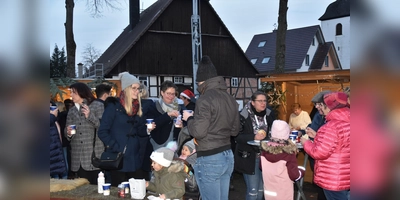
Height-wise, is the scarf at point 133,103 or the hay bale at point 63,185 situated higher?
the scarf at point 133,103

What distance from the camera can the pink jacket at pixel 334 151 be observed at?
10.9ft

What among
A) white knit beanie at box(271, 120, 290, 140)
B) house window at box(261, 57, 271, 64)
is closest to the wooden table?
white knit beanie at box(271, 120, 290, 140)

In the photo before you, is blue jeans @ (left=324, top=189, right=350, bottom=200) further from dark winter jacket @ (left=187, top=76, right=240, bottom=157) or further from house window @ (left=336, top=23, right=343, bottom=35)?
house window @ (left=336, top=23, right=343, bottom=35)

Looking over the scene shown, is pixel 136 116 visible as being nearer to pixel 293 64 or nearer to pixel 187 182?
pixel 187 182

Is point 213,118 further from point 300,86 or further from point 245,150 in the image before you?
point 300,86

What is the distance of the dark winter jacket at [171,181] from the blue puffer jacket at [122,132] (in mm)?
660

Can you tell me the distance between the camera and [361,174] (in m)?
0.91

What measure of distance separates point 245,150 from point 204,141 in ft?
4.02

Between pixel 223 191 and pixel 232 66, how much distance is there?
25.8 m

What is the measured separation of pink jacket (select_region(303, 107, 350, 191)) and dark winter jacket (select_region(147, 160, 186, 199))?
1.26m

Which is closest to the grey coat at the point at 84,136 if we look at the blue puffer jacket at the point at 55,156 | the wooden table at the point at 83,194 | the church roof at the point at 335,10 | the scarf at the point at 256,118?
the blue puffer jacket at the point at 55,156

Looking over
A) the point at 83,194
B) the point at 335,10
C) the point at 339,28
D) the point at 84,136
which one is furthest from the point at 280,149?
the point at 335,10

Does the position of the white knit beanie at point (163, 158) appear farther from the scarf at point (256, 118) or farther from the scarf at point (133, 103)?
the scarf at point (256, 118)

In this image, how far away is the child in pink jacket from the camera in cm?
391
